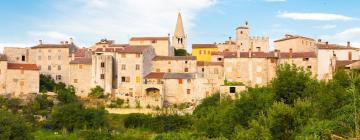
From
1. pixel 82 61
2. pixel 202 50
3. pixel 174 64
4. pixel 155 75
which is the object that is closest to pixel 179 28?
pixel 202 50

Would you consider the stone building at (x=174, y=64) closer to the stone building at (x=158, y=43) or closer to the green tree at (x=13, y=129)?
the stone building at (x=158, y=43)

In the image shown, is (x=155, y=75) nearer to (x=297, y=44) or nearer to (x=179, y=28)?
(x=297, y=44)

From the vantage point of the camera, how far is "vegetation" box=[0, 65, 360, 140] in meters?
21.5

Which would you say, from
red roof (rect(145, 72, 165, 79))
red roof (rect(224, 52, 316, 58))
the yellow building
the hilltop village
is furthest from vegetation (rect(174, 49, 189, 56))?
red roof (rect(224, 52, 316, 58))

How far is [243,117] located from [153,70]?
1187 inches

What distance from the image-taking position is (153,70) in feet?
202

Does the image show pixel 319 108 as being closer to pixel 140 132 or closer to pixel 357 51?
pixel 140 132

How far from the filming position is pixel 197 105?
179ft

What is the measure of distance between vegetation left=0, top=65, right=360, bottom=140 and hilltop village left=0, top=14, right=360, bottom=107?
2811mm

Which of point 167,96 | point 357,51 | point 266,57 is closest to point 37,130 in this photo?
point 167,96

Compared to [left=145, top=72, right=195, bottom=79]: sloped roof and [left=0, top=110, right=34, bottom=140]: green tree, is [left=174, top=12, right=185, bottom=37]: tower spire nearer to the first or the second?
[left=145, top=72, right=195, bottom=79]: sloped roof

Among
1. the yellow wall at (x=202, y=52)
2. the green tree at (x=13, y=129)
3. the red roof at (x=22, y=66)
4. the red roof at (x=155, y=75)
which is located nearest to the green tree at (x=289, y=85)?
the green tree at (x=13, y=129)

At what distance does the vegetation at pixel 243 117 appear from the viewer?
70.5ft

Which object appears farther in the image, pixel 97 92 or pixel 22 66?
pixel 22 66
